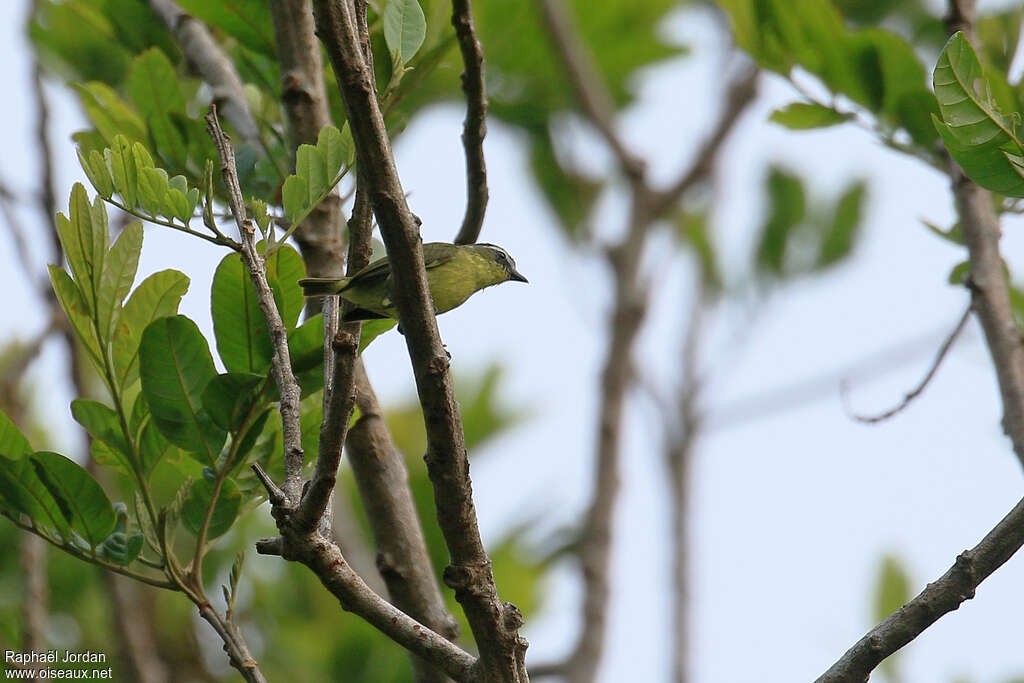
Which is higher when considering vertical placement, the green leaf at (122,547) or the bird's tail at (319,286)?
the bird's tail at (319,286)

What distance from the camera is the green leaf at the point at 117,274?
74.6 inches

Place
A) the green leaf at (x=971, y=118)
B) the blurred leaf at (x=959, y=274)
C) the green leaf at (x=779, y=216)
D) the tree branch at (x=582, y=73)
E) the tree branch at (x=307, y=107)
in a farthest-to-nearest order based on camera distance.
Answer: the green leaf at (x=779, y=216) → the tree branch at (x=582, y=73) → the tree branch at (x=307, y=107) → the blurred leaf at (x=959, y=274) → the green leaf at (x=971, y=118)

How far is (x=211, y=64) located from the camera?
3.12 m

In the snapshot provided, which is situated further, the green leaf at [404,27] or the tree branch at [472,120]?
the tree branch at [472,120]

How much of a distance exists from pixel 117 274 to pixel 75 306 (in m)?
0.10

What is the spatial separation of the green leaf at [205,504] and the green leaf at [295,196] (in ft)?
1.74

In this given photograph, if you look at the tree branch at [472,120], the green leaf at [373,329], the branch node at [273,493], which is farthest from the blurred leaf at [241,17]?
the branch node at [273,493]

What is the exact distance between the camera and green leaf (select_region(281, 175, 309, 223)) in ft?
6.19

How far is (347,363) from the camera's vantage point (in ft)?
5.40

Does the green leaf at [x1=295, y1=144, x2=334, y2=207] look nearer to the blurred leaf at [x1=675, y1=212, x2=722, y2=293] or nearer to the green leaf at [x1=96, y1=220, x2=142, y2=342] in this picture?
the green leaf at [x1=96, y1=220, x2=142, y2=342]

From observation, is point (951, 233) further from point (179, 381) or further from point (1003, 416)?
point (179, 381)

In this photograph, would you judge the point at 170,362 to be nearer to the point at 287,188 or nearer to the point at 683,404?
the point at 287,188

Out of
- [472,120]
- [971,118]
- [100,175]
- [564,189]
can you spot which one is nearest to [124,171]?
[100,175]

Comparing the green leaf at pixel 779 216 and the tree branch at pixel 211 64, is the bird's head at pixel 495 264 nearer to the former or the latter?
the tree branch at pixel 211 64
